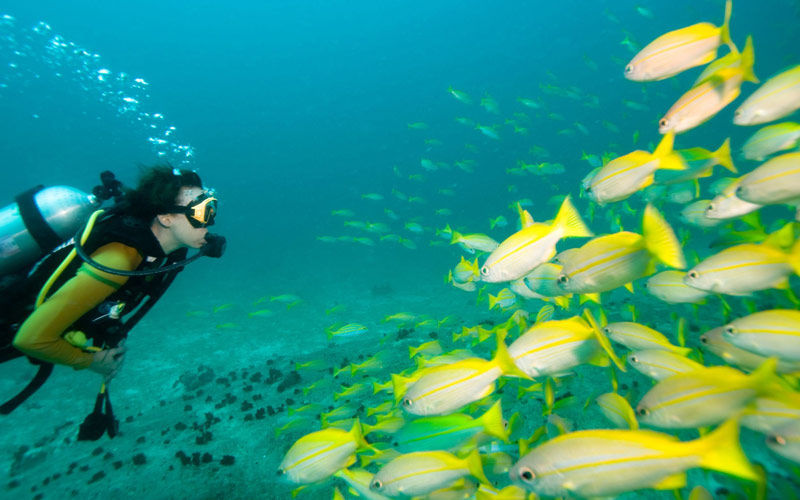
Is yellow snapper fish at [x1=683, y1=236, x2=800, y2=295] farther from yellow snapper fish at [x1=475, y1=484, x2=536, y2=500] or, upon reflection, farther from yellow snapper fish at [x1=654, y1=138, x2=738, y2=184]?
yellow snapper fish at [x1=475, y1=484, x2=536, y2=500]

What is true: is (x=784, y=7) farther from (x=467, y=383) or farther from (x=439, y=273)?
(x=467, y=383)

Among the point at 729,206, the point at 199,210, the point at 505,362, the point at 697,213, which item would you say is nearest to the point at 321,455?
the point at 505,362

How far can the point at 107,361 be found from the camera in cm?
329

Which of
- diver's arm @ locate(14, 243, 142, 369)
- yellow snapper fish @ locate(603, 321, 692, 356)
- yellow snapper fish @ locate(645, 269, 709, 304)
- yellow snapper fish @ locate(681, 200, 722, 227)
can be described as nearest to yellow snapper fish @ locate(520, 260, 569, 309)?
yellow snapper fish @ locate(603, 321, 692, 356)

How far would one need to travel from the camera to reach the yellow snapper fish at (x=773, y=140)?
3.48 meters

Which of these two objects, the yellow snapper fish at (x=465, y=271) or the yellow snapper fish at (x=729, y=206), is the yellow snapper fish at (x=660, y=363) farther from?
the yellow snapper fish at (x=465, y=271)

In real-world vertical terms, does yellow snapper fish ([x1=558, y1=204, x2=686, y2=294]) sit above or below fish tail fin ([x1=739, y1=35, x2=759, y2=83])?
below

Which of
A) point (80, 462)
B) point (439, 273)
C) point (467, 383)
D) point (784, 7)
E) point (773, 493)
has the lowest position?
point (439, 273)

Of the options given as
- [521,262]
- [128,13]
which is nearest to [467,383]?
[521,262]

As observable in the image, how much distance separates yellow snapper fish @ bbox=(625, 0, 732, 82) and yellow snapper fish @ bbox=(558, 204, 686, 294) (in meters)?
1.90

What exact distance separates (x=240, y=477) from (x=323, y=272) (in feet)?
75.5

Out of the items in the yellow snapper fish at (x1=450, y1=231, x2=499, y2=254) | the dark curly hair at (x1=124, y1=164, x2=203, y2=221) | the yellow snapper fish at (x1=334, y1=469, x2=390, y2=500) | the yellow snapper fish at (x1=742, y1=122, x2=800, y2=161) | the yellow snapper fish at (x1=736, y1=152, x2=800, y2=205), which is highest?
the yellow snapper fish at (x1=742, y1=122, x2=800, y2=161)

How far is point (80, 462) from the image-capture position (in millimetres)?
5980

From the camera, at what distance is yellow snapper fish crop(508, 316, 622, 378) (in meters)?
2.54
